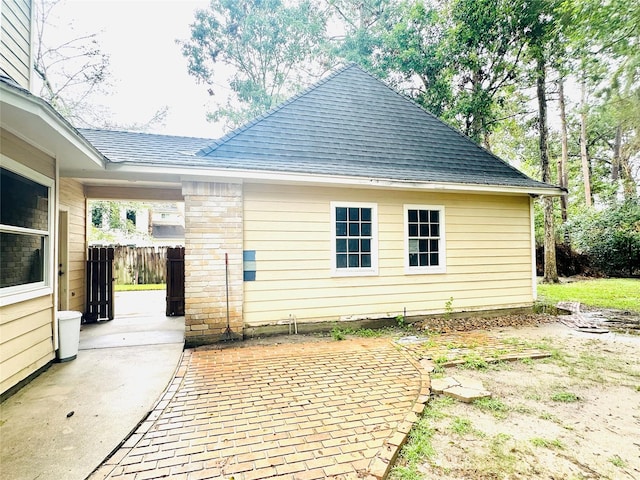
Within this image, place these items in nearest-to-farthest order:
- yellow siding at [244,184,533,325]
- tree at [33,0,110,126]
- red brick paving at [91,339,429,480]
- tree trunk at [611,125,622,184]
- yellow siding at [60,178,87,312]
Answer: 1. red brick paving at [91,339,429,480]
2. yellow siding at [244,184,533,325]
3. yellow siding at [60,178,87,312]
4. tree at [33,0,110,126]
5. tree trunk at [611,125,622,184]

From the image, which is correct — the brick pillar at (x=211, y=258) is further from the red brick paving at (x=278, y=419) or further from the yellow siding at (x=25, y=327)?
the yellow siding at (x=25, y=327)

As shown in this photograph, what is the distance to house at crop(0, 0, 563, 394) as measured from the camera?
12.6ft

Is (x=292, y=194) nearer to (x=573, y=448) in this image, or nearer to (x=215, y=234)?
(x=215, y=234)

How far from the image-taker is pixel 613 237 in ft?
46.5

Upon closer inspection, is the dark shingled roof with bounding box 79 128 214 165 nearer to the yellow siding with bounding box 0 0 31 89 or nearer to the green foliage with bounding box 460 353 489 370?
the yellow siding with bounding box 0 0 31 89

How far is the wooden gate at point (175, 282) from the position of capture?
7.55 meters

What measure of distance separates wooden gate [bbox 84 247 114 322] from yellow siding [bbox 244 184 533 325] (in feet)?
12.3

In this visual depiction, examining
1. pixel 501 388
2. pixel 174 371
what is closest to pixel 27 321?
pixel 174 371

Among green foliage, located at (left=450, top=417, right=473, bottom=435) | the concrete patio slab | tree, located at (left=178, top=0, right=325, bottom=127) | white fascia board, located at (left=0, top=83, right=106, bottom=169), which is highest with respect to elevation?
tree, located at (left=178, top=0, right=325, bottom=127)

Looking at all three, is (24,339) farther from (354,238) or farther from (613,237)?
(613,237)

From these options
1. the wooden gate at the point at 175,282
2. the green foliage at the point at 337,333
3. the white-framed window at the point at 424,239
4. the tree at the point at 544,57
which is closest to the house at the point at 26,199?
the wooden gate at the point at 175,282

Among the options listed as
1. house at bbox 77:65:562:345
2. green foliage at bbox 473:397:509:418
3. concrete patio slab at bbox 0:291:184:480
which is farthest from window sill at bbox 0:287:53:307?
green foliage at bbox 473:397:509:418

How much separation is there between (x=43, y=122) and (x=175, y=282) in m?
5.12

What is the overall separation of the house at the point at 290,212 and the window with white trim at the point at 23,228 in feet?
0.07
